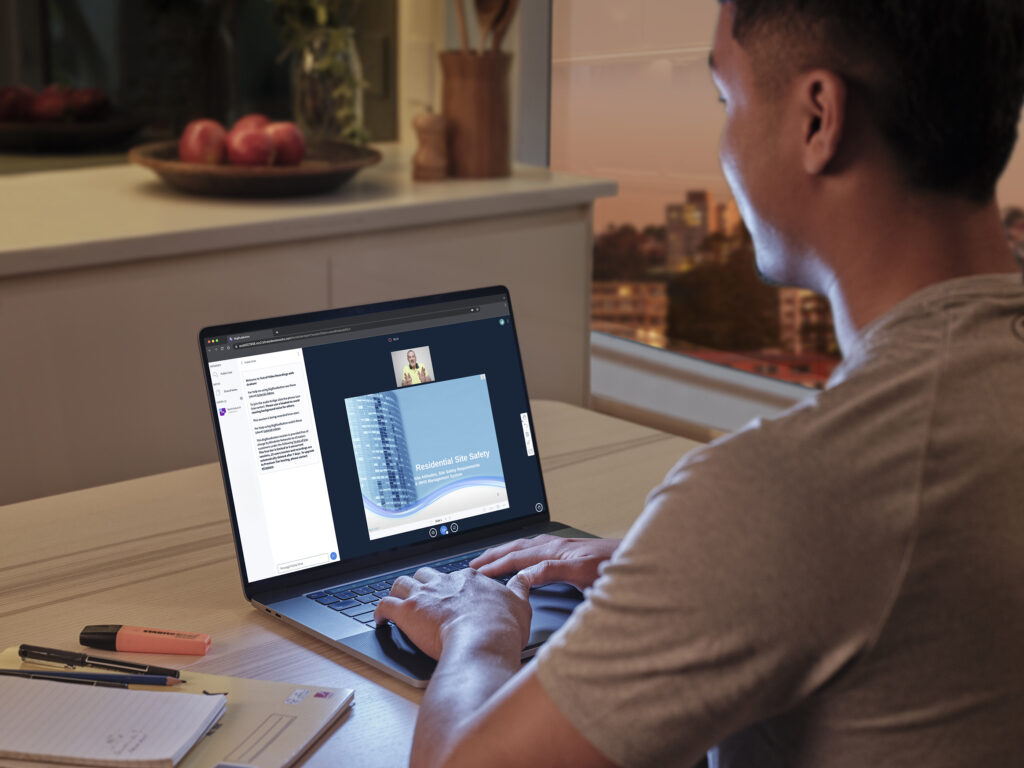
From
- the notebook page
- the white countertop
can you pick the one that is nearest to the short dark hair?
the notebook page

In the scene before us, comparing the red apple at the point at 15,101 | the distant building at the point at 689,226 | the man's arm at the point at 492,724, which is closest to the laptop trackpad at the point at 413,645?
the man's arm at the point at 492,724

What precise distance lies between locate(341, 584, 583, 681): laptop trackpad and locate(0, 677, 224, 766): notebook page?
0.48ft

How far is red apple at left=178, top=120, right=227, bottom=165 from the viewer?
7.82 feet

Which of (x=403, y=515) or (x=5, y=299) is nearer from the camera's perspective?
(x=403, y=515)

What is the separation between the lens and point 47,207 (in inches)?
88.4

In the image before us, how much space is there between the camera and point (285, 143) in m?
2.40

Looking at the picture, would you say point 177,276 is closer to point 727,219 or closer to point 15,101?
point 15,101

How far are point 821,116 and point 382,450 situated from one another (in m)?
0.58

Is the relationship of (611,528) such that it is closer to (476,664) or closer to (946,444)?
(476,664)

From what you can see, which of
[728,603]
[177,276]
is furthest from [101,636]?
[177,276]

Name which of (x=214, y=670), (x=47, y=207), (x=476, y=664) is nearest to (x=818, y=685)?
(x=476, y=664)

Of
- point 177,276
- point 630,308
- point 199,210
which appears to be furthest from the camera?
point 630,308

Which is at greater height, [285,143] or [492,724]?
[285,143]

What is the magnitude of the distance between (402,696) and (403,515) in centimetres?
26
